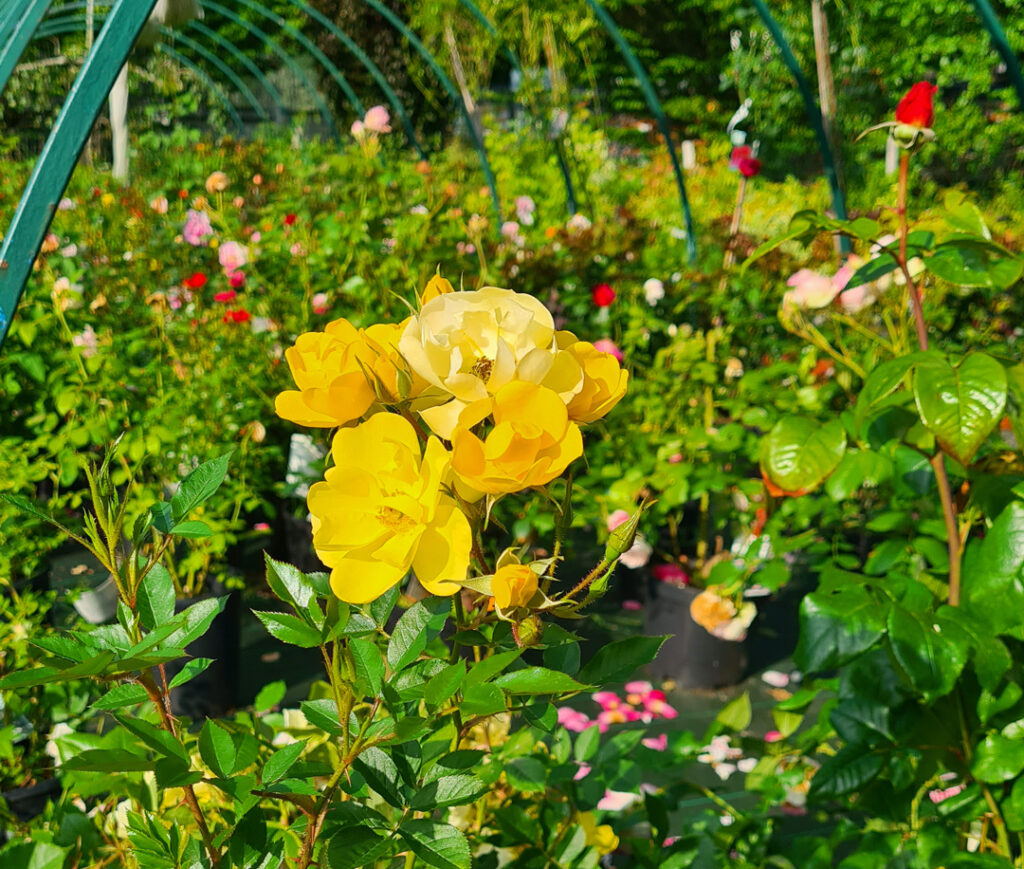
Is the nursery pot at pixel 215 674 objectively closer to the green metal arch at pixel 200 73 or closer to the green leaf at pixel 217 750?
the green leaf at pixel 217 750

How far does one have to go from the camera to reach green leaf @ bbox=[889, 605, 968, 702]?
78 cm

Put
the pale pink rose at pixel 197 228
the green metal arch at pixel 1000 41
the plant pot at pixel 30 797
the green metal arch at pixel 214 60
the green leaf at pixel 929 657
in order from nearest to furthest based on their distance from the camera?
the green leaf at pixel 929 657
the plant pot at pixel 30 797
the green metal arch at pixel 1000 41
the pale pink rose at pixel 197 228
the green metal arch at pixel 214 60

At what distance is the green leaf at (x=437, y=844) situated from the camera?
45 centimetres

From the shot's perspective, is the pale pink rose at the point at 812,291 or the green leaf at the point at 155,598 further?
the pale pink rose at the point at 812,291

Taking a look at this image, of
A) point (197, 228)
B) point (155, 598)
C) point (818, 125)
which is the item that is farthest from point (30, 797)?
point (818, 125)

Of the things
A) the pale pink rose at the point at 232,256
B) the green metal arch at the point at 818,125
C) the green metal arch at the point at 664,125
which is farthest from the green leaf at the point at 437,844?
the green metal arch at the point at 664,125

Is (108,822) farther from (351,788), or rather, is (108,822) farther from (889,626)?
(889,626)

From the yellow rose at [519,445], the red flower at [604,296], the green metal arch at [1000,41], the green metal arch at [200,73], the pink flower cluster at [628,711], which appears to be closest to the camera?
the yellow rose at [519,445]

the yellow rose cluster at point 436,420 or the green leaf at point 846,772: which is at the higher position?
the yellow rose cluster at point 436,420

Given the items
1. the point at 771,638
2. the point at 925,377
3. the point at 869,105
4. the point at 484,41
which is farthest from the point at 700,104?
the point at 925,377

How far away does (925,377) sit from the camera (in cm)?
86

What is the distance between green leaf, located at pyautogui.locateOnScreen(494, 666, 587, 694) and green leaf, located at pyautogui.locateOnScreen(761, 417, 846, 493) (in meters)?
0.68

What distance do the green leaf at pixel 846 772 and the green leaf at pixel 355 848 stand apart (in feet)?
2.07

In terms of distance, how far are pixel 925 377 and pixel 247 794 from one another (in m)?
0.72
